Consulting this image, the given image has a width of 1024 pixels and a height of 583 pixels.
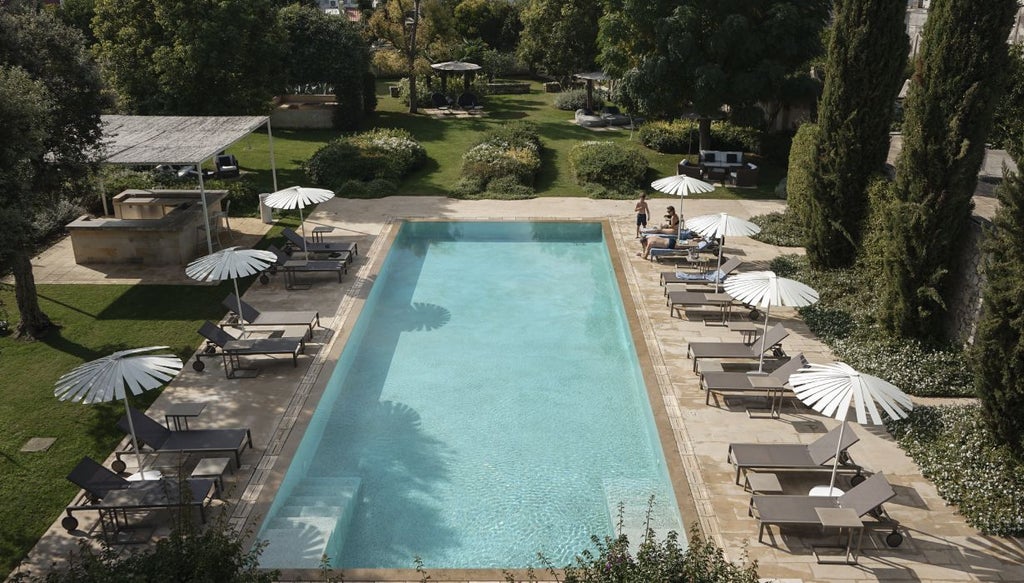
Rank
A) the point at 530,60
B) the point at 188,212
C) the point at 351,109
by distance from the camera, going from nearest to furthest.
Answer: the point at 188,212 < the point at 351,109 < the point at 530,60

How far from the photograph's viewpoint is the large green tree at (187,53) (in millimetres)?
26109

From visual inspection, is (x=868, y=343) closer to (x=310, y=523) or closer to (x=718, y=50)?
(x=310, y=523)

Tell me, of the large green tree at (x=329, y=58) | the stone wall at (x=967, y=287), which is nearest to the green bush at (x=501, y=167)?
the large green tree at (x=329, y=58)

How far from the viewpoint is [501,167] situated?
27.7 m

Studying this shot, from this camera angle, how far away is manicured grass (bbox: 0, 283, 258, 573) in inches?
438

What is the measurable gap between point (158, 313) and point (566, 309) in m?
9.34

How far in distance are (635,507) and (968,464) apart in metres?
4.94

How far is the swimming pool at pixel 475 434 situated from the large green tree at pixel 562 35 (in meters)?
27.2

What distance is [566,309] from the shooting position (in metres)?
18.6

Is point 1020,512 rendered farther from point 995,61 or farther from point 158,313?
point 158,313

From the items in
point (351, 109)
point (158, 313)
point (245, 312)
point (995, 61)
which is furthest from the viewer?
point (351, 109)

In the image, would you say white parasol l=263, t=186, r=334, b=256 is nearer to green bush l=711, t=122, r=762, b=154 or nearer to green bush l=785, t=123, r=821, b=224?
green bush l=785, t=123, r=821, b=224

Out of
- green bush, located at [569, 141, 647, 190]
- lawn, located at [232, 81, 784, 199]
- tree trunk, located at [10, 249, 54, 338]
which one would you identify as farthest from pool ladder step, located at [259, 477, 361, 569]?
green bush, located at [569, 141, 647, 190]

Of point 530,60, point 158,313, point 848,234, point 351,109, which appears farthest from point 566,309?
point 530,60
